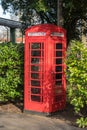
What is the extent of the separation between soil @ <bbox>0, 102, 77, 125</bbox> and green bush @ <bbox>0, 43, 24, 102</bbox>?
0.32 m

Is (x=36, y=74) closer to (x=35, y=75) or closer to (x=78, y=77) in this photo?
(x=35, y=75)

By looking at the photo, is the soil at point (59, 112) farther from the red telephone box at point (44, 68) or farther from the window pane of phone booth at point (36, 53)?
the window pane of phone booth at point (36, 53)

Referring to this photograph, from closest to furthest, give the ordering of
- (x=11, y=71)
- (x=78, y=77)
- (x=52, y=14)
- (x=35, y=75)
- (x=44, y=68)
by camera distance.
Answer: (x=78, y=77)
(x=44, y=68)
(x=35, y=75)
(x=11, y=71)
(x=52, y=14)

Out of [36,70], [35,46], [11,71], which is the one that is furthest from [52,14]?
[36,70]

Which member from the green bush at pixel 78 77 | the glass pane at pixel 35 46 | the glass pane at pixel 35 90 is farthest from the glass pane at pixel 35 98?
the green bush at pixel 78 77

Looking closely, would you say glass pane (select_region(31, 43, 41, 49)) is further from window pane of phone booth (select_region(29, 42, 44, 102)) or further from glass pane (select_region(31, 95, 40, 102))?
glass pane (select_region(31, 95, 40, 102))

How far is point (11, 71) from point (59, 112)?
6.64 ft

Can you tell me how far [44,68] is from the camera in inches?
407

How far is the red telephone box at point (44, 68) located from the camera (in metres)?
10.3

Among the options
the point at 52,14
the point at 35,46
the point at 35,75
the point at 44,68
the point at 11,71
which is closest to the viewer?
the point at 44,68

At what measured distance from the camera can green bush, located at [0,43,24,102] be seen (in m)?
11.7

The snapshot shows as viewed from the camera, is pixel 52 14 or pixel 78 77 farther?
pixel 52 14

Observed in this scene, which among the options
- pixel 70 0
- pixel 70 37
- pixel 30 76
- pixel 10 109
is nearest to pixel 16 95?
pixel 10 109

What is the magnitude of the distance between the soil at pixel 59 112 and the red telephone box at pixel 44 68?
0.22 metres
